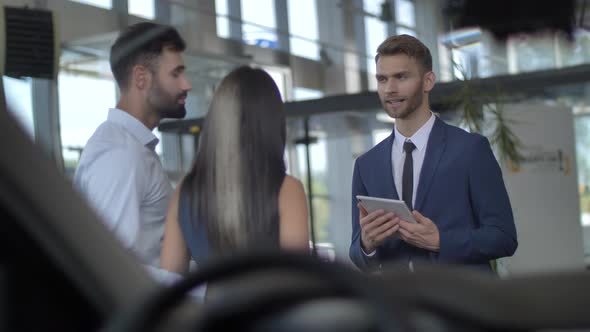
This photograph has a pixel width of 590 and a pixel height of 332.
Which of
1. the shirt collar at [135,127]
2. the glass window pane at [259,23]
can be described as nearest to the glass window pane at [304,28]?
the glass window pane at [259,23]

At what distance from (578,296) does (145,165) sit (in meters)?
1.45

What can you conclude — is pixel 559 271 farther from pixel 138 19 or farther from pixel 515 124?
pixel 138 19

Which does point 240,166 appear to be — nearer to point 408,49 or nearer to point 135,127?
point 135,127

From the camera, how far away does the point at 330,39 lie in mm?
11578

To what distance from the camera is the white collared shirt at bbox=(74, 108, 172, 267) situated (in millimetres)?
1623

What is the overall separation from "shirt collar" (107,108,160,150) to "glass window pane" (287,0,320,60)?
29.3 feet

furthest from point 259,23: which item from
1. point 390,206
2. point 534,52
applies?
point 390,206

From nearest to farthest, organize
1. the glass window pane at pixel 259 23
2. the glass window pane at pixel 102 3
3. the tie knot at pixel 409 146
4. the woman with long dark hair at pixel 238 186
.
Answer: the woman with long dark hair at pixel 238 186 → the tie knot at pixel 409 146 → the glass window pane at pixel 102 3 → the glass window pane at pixel 259 23

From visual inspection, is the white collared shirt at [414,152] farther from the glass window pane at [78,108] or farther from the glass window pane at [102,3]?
the glass window pane at [102,3]

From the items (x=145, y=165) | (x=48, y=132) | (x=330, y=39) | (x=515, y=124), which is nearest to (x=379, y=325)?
(x=145, y=165)

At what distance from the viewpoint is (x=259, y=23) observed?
10172mm

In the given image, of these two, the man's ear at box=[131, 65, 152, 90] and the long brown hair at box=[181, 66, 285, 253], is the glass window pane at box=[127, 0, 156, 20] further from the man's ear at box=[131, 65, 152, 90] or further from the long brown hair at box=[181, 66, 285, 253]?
the long brown hair at box=[181, 66, 285, 253]

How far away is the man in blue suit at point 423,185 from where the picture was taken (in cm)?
189

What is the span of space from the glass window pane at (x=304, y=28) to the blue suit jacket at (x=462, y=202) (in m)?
8.81
